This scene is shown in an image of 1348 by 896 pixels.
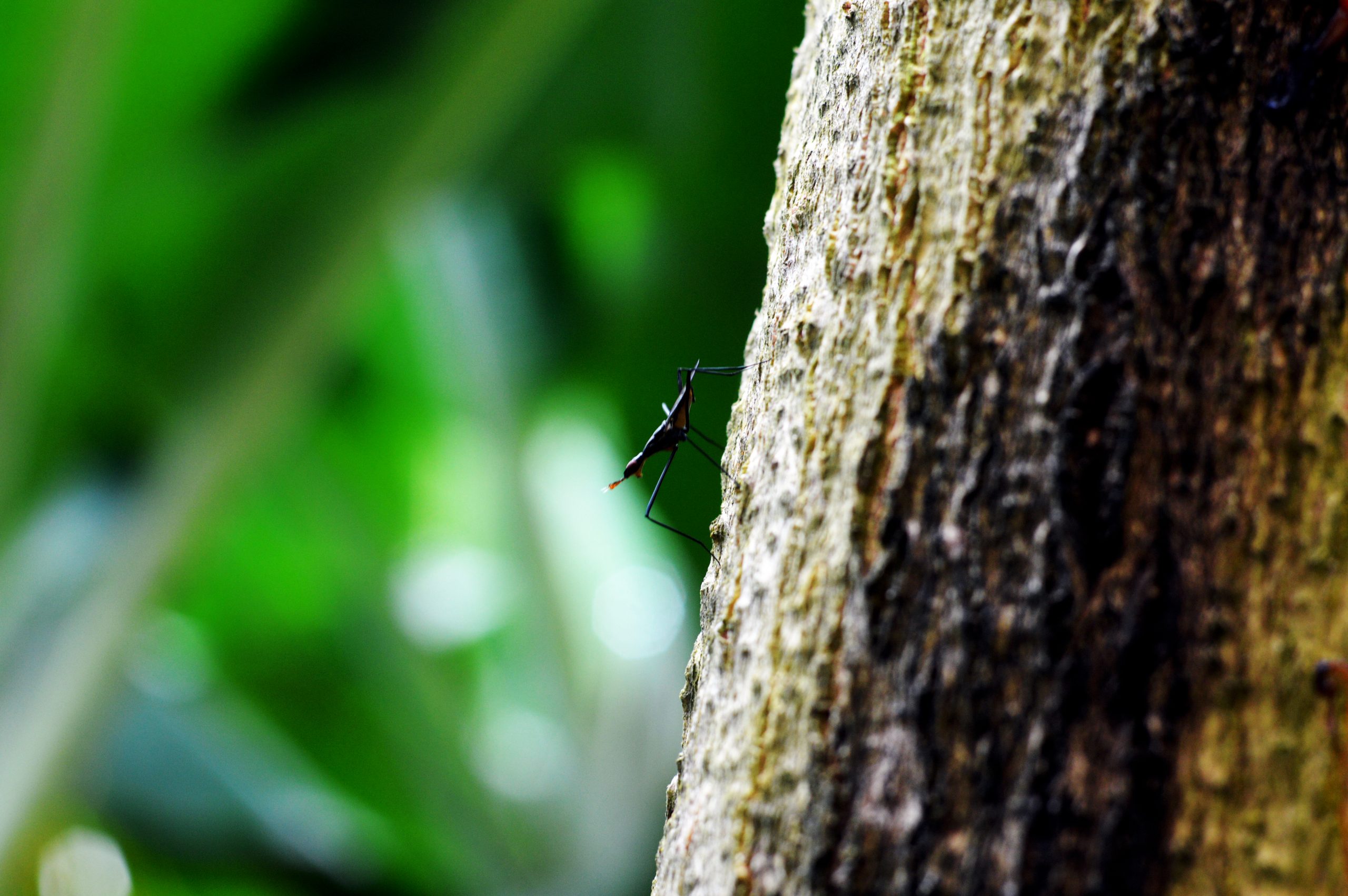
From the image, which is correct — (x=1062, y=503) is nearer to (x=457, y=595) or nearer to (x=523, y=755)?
(x=523, y=755)

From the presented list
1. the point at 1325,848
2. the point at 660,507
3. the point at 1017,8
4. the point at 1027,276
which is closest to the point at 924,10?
the point at 1017,8

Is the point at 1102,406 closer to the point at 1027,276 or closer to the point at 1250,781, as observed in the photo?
the point at 1027,276

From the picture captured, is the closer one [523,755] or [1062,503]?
[1062,503]

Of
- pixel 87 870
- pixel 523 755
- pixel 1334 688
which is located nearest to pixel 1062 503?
pixel 1334 688

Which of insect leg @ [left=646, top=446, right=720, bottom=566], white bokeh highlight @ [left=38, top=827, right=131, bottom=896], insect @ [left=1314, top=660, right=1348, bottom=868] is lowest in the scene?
white bokeh highlight @ [left=38, top=827, right=131, bottom=896]

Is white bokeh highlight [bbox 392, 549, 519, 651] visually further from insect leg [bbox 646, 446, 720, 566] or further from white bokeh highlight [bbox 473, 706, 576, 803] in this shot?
insect leg [bbox 646, 446, 720, 566]

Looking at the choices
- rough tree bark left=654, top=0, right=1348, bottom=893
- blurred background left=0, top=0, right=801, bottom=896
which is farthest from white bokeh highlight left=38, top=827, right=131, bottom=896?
rough tree bark left=654, top=0, right=1348, bottom=893

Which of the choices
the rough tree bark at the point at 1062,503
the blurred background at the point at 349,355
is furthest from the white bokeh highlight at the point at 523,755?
the rough tree bark at the point at 1062,503
